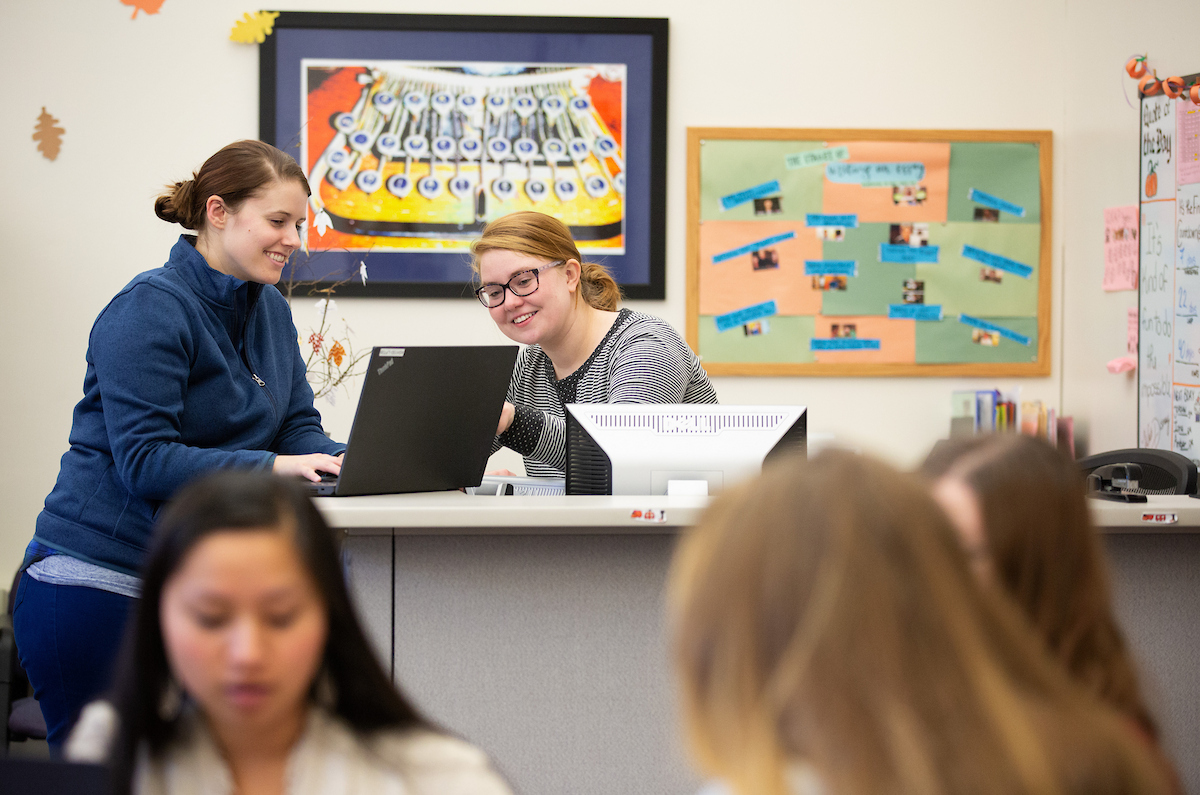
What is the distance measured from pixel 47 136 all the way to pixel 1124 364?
10.5 ft

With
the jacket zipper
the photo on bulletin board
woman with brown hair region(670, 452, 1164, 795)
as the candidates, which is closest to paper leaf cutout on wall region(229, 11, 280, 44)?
the photo on bulletin board

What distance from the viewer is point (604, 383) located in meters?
2.15

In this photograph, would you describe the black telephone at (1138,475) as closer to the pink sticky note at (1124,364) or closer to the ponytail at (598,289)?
the pink sticky note at (1124,364)

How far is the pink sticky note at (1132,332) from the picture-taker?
2939mm

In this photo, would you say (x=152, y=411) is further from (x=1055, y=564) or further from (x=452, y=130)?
(x=452, y=130)

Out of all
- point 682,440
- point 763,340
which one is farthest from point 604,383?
point 763,340

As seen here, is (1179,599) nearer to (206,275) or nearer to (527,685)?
(527,685)

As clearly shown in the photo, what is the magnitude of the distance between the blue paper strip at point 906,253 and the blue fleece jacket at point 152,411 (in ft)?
6.96

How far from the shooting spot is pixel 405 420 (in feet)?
5.39

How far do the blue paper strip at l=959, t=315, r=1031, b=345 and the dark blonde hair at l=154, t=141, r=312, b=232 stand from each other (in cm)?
229

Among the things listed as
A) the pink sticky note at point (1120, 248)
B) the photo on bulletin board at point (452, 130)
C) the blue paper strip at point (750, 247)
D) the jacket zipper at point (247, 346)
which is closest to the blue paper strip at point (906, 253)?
the blue paper strip at point (750, 247)

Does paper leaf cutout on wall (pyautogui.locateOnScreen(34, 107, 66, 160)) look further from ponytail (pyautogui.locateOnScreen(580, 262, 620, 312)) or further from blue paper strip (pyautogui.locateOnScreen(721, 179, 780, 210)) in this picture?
blue paper strip (pyautogui.locateOnScreen(721, 179, 780, 210))

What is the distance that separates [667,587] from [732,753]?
1124mm

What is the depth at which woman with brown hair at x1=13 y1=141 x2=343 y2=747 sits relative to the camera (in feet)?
5.05
